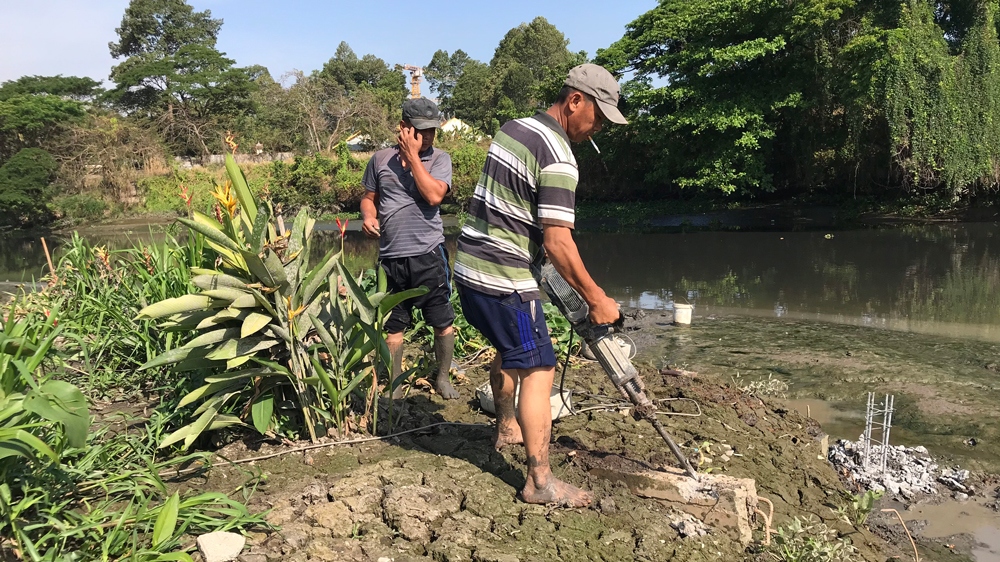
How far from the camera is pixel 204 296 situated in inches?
125

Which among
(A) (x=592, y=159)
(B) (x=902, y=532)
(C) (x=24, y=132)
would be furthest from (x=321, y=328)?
(C) (x=24, y=132)

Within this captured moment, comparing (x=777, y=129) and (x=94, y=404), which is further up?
(x=777, y=129)

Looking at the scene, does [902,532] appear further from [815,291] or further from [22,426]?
[815,291]

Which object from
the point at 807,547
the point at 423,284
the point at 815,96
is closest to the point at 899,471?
the point at 807,547

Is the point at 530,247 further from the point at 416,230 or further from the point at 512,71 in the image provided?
the point at 512,71

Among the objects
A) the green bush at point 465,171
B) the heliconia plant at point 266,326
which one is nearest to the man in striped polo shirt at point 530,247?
the heliconia plant at point 266,326

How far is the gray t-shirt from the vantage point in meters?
4.08

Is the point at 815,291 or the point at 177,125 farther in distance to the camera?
the point at 177,125

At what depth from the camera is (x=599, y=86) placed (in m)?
2.79

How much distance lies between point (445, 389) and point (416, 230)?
1051 millimetres

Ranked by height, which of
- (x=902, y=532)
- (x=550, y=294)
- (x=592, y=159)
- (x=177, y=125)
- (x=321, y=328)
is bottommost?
(x=902, y=532)

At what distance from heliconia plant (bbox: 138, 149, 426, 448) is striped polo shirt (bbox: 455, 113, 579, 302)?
1.84ft

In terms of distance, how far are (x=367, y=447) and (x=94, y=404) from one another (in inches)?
67.6

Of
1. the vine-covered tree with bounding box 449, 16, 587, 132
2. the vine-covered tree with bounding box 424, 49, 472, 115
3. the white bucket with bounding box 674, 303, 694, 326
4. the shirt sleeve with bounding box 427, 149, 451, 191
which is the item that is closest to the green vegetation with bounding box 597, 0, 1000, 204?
the white bucket with bounding box 674, 303, 694, 326
